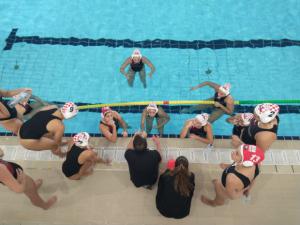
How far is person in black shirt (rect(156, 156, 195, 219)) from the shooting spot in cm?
320

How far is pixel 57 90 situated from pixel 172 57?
2.70m

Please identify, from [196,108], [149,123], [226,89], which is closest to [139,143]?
[149,123]

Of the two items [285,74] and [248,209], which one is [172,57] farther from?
[248,209]

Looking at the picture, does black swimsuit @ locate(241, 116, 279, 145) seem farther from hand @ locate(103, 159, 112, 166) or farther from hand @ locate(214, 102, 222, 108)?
hand @ locate(103, 159, 112, 166)

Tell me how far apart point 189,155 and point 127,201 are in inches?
47.3

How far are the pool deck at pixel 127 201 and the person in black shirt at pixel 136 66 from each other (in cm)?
204

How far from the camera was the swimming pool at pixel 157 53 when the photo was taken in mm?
6359

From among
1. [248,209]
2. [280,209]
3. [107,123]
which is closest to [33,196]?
[107,123]

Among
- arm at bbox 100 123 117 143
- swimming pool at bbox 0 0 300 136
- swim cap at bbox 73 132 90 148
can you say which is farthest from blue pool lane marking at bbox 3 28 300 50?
swim cap at bbox 73 132 90 148

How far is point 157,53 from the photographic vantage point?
6.96 meters

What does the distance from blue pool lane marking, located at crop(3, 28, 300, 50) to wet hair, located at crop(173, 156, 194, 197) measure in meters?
4.35

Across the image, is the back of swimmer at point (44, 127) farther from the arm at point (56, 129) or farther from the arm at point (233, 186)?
the arm at point (233, 186)

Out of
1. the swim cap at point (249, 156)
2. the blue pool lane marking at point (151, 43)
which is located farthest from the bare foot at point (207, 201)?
the blue pool lane marking at point (151, 43)

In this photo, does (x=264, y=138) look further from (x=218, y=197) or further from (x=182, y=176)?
(x=182, y=176)
